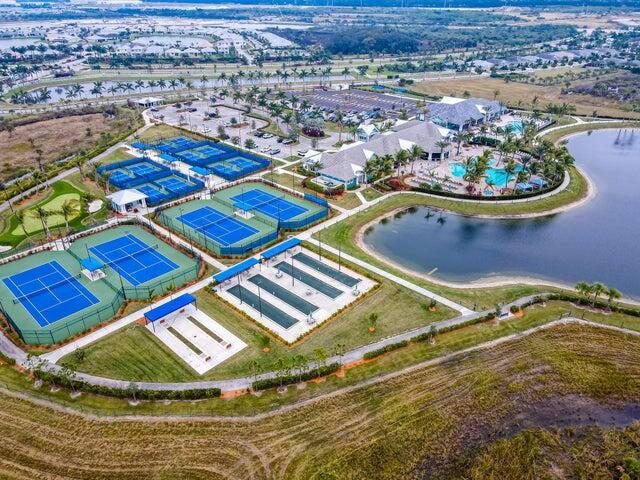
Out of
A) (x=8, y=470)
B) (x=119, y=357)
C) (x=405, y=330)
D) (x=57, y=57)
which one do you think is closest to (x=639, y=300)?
(x=405, y=330)

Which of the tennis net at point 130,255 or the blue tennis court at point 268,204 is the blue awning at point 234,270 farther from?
the blue tennis court at point 268,204

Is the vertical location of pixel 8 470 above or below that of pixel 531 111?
below

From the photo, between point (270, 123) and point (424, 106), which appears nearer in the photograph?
point (270, 123)

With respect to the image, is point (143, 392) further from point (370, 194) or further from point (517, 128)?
point (517, 128)

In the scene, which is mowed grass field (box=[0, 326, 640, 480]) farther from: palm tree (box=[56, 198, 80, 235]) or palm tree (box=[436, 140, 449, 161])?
palm tree (box=[436, 140, 449, 161])

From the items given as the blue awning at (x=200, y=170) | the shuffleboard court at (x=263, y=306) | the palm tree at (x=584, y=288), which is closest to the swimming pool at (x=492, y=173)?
the palm tree at (x=584, y=288)

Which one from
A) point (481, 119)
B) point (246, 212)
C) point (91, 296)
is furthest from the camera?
point (481, 119)

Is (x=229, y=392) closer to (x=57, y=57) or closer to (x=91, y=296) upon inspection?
(x=91, y=296)
